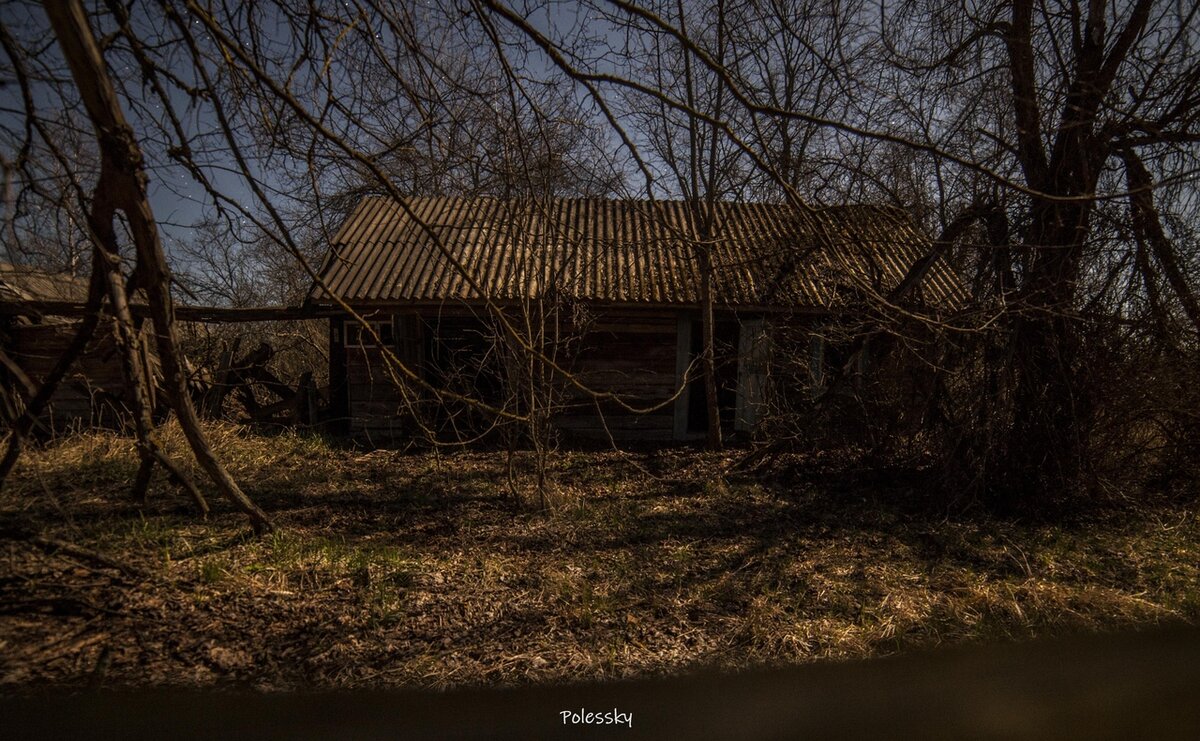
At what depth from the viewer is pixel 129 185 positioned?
137 inches

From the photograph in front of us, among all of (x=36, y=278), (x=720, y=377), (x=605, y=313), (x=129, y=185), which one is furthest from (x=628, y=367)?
(x=129, y=185)

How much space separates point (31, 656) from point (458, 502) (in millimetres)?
3607

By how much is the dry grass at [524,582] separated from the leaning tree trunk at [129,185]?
882 millimetres

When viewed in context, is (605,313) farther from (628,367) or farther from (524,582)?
(524,582)

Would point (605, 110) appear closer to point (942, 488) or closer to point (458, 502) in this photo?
point (458, 502)

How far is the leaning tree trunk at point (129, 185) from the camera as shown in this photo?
292 cm

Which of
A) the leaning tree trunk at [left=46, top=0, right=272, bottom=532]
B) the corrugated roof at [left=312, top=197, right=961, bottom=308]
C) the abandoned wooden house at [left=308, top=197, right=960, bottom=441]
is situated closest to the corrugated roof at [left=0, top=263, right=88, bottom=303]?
the leaning tree trunk at [left=46, top=0, right=272, bottom=532]

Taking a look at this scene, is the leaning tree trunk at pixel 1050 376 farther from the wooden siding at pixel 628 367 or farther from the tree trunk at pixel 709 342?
the wooden siding at pixel 628 367

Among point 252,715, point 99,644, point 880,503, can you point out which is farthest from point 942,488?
point 99,644

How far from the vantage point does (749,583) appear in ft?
16.0

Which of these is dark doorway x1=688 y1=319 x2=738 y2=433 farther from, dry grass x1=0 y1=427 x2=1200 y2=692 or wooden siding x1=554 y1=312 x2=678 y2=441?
dry grass x1=0 y1=427 x2=1200 y2=692

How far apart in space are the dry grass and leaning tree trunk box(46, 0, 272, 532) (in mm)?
882

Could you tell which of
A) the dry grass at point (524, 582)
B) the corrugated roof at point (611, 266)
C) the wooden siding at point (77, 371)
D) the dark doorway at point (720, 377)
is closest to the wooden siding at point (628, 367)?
the dark doorway at point (720, 377)

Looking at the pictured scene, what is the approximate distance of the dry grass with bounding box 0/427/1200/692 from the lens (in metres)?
3.78
